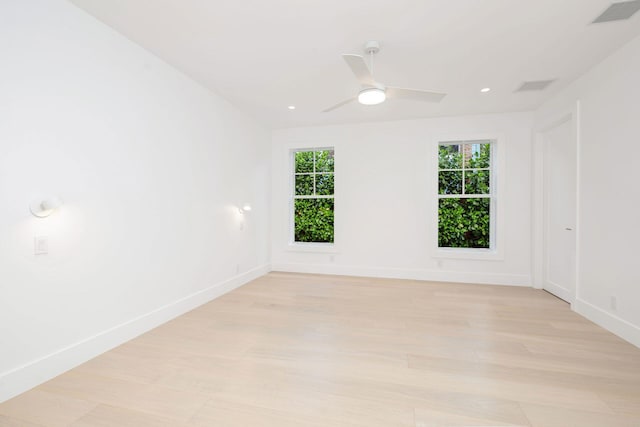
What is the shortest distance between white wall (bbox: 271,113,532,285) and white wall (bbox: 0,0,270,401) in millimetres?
1971

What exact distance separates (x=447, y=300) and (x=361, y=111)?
2.90 m

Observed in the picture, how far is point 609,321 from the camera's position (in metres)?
2.87

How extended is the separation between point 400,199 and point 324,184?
1415 mm

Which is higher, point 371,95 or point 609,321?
point 371,95

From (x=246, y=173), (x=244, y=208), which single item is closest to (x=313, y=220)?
(x=244, y=208)

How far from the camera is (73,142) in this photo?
7.20ft

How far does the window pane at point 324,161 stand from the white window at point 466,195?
6.15 feet

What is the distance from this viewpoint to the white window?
16.0 feet

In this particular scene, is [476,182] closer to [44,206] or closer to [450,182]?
[450,182]

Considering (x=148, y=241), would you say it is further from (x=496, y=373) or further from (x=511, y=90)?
(x=511, y=90)

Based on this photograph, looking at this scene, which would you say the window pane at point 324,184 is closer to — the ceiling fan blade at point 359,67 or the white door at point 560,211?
the ceiling fan blade at point 359,67

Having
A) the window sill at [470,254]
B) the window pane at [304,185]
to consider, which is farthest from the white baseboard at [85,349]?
the window sill at [470,254]

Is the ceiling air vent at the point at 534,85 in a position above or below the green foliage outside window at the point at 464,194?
above

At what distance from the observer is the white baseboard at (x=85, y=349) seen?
1862 millimetres
